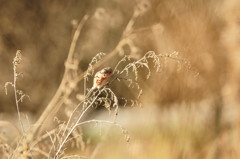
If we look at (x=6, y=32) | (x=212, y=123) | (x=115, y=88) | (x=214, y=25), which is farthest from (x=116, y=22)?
(x=212, y=123)

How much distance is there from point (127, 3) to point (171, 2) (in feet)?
5.98

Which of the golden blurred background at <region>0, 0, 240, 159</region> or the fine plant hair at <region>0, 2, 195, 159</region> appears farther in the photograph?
the golden blurred background at <region>0, 0, 240, 159</region>

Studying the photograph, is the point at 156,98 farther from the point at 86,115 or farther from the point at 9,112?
the point at 9,112

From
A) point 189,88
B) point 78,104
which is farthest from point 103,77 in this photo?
point 189,88

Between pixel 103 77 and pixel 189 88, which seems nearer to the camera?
pixel 103 77

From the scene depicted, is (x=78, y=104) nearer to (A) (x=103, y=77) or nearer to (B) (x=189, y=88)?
(A) (x=103, y=77)

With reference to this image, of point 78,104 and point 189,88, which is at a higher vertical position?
point 189,88

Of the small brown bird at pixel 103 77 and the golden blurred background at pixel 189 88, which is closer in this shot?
the small brown bird at pixel 103 77

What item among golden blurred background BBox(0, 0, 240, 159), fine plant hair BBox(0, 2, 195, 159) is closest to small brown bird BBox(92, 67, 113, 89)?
fine plant hair BBox(0, 2, 195, 159)

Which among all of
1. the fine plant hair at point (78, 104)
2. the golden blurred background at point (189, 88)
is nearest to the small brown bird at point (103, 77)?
the fine plant hair at point (78, 104)

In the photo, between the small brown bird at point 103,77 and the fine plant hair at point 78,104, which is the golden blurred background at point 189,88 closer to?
the fine plant hair at point 78,104

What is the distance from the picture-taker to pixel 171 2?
2.32m

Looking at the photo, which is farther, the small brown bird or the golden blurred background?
the golden blurred background

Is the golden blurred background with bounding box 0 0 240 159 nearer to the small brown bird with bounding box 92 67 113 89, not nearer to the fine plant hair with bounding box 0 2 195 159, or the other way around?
the fine plant hair with bounding box 0 2 195 159
